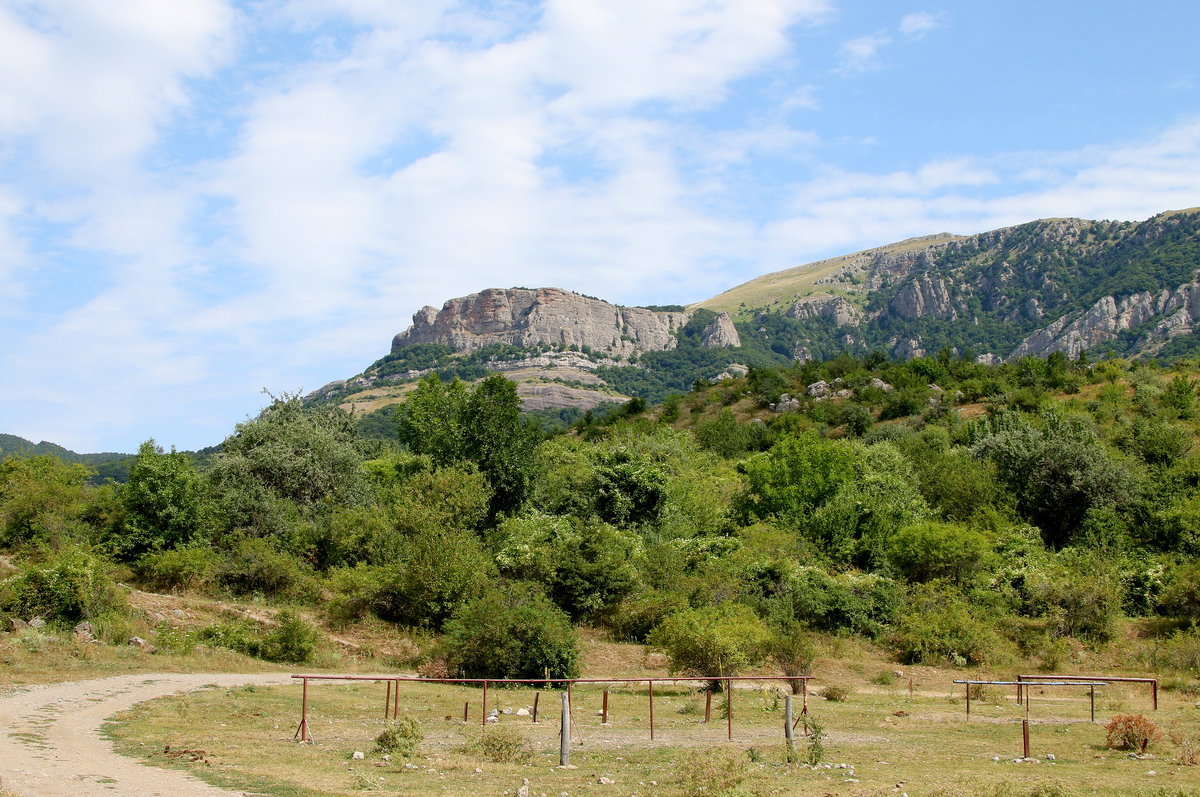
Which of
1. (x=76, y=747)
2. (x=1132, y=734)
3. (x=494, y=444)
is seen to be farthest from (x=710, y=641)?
(x=494, y=444)

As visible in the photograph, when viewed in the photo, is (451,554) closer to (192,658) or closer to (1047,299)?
(192,658)

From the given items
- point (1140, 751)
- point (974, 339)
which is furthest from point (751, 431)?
point (974, 339)

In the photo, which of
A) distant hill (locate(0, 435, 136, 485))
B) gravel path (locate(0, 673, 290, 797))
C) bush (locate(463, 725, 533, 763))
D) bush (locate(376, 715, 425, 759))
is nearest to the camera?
gravel path (locate(0, 673, 290, 797))

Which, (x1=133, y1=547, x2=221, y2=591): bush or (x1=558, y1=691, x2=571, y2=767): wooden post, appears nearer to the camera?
(x1=558, y1=691, x2=571, y2=767): wooden post

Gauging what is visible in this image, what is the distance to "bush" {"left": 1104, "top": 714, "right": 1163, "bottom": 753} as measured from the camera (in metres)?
16.5

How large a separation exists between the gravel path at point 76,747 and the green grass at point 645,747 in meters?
0.56

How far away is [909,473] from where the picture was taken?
4797cm

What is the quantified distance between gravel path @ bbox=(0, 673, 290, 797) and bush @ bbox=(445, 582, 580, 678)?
23.4 feet

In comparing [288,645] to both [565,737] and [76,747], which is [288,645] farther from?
[565,737]

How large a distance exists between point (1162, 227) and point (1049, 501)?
508 feet

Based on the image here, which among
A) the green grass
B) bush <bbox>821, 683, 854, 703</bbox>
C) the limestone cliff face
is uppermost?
the limestone cliff face

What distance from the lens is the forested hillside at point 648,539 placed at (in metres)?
28.7

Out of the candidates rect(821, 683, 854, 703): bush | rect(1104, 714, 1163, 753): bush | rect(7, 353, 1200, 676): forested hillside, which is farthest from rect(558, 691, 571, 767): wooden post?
rect(821, 683, 854, 703): bush

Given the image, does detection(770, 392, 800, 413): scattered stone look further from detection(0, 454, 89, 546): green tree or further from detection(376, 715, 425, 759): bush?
detection(376, 715, 425, 759): bush
